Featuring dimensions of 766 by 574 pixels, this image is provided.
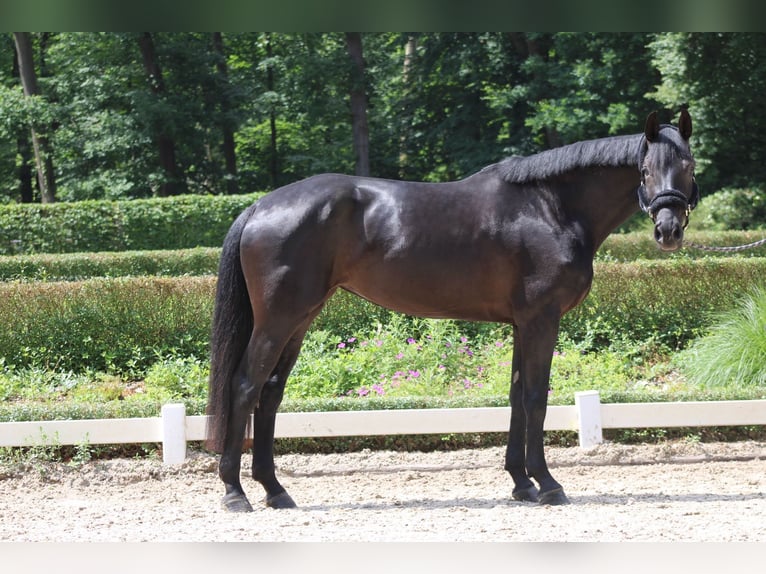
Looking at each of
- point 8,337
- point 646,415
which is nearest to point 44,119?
point 8,337

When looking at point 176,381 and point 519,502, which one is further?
point 176,381

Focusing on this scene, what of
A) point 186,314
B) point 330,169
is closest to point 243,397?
point 186,314

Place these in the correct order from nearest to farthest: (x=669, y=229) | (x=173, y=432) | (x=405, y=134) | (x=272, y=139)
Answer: (x=669, y=229), (x=173, y=432), (x=405, y=134), (x=272, y=139)

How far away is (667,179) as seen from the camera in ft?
14.2

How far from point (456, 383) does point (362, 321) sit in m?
1.44

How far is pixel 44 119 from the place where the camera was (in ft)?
71.6

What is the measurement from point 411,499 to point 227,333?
1.46 m

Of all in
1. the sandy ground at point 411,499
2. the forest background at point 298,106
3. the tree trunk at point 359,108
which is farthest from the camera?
the tree trunk at point 359,108

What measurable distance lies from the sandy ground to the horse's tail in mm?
523

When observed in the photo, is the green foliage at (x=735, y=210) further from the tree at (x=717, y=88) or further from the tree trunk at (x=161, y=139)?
the tree trunk at (x=161, y=139)

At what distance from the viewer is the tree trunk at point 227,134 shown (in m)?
23.9

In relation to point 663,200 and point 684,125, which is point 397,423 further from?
point 684,125

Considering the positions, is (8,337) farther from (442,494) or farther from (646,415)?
(646,415)

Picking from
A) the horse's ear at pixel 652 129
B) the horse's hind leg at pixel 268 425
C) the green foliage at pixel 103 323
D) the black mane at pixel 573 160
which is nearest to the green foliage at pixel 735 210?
the green foliage at pixel 103 323
